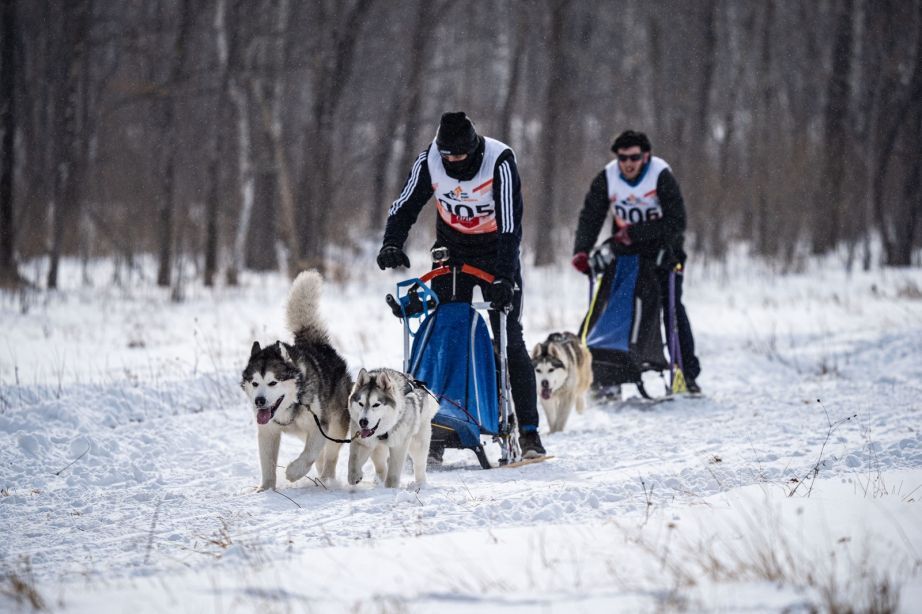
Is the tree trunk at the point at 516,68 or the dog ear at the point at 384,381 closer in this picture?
the dog ear at the point at 384,381

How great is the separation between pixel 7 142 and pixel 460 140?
1062 centimetres

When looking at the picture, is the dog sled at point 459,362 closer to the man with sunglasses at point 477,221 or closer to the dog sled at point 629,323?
the man with sunglasses at point 477,221

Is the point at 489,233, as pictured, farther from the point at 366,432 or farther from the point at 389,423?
the point at 366,432

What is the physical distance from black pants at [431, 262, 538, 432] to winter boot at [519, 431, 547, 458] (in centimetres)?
4

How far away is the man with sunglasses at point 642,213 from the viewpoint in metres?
7.13

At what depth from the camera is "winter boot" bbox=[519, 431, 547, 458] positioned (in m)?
5.25

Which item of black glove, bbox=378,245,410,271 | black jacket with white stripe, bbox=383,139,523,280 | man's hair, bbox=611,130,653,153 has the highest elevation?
man's hair, bbox=611,130,653,153

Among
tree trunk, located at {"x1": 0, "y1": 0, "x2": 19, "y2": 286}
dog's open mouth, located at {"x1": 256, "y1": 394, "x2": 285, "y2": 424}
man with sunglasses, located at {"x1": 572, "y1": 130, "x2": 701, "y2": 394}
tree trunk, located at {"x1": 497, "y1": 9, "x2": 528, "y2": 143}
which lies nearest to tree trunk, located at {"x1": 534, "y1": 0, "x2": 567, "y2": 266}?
tree trunk, located at {"x1": 497, "y1": 9, "x2": 528, "y2": 143}

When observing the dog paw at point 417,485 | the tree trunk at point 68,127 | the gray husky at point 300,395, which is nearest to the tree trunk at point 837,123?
the tree trunk at point 68,127

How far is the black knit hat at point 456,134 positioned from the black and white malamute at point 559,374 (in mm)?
2035

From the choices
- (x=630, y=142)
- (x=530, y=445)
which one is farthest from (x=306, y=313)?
(x=630, y=142)

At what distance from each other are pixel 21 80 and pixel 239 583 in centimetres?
1630

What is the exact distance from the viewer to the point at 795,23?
2609cm

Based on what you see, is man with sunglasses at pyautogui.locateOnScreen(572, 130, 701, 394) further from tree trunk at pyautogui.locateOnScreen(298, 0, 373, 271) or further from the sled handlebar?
tree trunk at pyautogui.locateOnScreen(298, 0, 373, 271)
